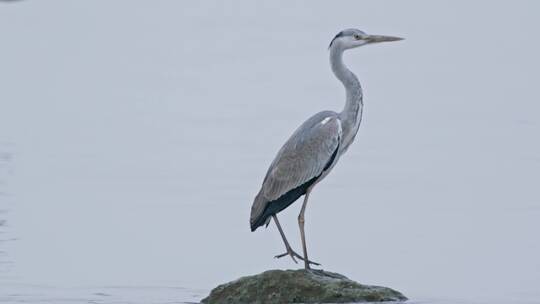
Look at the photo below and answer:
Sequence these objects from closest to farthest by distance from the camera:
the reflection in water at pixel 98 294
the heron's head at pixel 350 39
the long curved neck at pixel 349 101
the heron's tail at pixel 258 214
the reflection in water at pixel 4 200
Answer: the heron's tail at pixel 258 214, the reflection in water at pixel 98 294, the long curved neck at pixel 349 101, the heron's head at pixel 350 39, the reflection in water at pixel 4 200

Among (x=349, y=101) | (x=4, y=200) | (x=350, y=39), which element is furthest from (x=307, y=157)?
(x=4, y=200)

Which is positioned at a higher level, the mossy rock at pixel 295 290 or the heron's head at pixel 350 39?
the heron's head at pixel 350 39

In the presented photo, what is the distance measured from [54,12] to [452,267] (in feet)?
63.5

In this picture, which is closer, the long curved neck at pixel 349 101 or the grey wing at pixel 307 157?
the grey wing at pixel 307 157

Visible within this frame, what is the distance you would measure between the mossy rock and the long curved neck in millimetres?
1578

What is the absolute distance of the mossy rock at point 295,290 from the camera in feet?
36.6

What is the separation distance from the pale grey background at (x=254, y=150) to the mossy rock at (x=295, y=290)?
1.16 meters

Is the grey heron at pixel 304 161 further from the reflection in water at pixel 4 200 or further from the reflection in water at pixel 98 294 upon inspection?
the reflection in water at pixel 4 200

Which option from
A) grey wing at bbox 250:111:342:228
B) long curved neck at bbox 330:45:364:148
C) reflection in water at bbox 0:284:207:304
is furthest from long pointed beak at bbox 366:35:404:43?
reflection in water at bbox 0:284:207:304

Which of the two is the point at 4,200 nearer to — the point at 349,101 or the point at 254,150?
the point at 254,150

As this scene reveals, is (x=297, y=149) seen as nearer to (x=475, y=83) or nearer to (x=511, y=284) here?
(x=511, y=284)

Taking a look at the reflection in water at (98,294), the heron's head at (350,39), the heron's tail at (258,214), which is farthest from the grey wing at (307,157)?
the reflection in water at (98,294)

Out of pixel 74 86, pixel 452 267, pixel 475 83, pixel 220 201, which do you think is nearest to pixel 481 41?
pixel 475 83

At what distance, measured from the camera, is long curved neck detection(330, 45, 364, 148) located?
1258 centimetres
